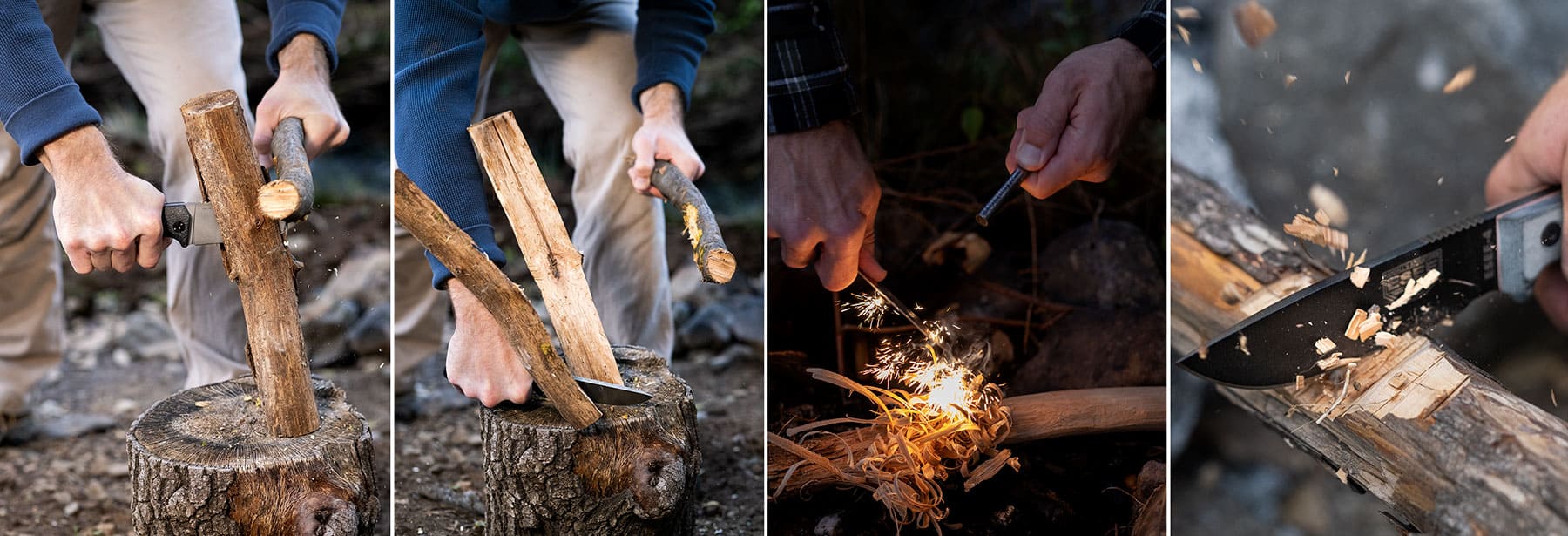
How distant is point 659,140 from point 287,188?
2.03 feet

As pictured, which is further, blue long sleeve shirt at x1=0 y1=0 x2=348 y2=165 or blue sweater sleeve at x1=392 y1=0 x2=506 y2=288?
blue sweater sleeve at x1=392 y1=0 x2=506 y2=288

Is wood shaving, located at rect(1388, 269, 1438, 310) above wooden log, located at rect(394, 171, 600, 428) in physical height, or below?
below

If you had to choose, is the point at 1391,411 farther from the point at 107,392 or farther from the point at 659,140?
the point at 107,392

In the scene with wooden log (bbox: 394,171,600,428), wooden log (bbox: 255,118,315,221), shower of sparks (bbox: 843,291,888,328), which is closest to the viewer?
wooden log (bbox: 255,118,315,221)

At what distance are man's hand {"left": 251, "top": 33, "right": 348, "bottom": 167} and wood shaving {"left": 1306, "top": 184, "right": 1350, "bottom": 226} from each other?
5.58 feet

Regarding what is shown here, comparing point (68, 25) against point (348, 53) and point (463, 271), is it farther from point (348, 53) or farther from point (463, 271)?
point (463, 271)

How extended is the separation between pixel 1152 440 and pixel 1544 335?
680 millimetres

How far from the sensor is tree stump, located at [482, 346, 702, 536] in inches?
71.0

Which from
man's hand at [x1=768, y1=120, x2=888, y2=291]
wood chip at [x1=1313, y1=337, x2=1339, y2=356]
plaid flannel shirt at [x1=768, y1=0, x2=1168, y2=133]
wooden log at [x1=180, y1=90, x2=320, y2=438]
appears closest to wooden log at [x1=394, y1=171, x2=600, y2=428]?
wooden log at [x1=180, y1=90, x2=320, y2=438]

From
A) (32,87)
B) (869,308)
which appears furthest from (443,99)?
(869,308)

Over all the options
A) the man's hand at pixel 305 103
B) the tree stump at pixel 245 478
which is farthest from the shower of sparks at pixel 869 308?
the man's hand at pixel 305 103

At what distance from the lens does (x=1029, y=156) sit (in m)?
1.82

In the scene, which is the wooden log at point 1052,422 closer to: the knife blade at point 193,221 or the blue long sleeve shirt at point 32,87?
the knife blade at point 193,221

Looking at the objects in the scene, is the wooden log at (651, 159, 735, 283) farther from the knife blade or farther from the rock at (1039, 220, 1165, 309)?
the knife blade
